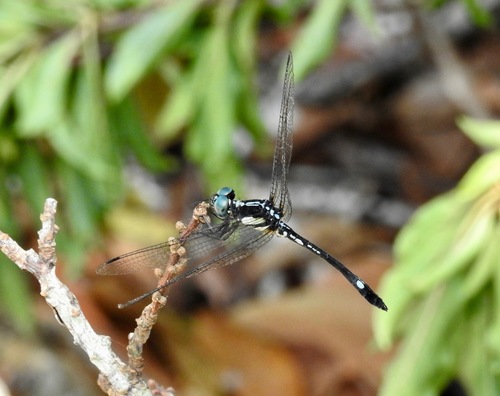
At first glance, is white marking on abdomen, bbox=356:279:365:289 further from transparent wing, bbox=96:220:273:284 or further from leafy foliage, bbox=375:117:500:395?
transparent wing, bbox=96:220:273:284

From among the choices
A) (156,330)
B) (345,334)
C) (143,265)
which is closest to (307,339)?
(345,334)

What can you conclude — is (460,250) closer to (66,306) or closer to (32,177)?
(66,306)

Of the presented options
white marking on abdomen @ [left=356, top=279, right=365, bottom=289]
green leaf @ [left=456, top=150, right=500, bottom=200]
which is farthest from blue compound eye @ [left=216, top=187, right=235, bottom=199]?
green leaf @ [left=456, top=150, right=500, bottom=200]

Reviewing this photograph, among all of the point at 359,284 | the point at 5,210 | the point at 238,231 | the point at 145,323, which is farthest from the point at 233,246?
the point at 5,210

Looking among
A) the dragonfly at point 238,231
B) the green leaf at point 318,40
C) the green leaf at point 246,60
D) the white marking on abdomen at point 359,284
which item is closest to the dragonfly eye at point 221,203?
the dragonfly at point 238,231

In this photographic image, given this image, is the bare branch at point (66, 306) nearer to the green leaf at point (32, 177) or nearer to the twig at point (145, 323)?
the twig at point (145, 323)

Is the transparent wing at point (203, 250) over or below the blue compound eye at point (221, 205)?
below

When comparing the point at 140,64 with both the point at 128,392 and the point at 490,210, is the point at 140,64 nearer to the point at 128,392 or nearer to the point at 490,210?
the point at 490,210
